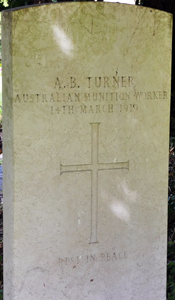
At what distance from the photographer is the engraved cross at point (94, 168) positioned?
294cm

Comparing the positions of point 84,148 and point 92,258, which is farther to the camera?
point 92,258

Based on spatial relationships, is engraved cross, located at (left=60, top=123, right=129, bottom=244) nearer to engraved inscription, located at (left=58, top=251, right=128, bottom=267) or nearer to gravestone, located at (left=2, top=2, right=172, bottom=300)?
gravestone, located at (left=2, top=2, right=172, bottom=300)

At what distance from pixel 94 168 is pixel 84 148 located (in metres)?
0.15

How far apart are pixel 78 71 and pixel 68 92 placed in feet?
0.46

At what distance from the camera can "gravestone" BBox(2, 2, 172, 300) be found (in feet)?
9.04

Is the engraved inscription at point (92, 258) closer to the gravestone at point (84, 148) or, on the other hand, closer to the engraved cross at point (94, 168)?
the gravestone at point (84, 148)

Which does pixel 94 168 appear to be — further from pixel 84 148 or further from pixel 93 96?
pixel 93 96

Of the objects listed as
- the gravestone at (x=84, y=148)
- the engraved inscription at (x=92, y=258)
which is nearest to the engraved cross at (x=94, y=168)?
the gravestone at (x=84, y=148)

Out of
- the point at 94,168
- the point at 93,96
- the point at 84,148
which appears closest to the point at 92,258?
the point at 94,168

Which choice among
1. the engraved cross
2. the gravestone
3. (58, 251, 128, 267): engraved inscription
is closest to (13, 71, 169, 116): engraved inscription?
the gravestone

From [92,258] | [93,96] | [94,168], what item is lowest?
[92,258]

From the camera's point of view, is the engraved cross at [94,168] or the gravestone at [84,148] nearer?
A: the gravestone at [84,148]

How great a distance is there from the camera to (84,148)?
2.94 m

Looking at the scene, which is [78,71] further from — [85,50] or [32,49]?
[32,49]
